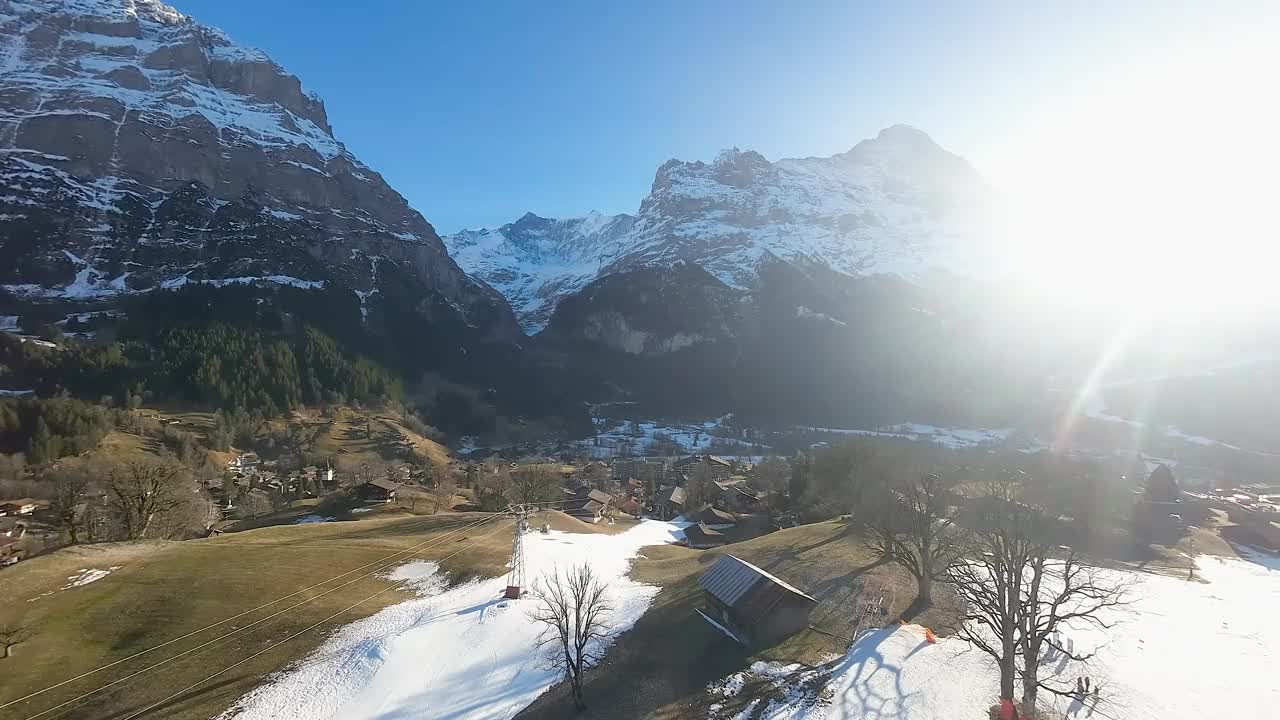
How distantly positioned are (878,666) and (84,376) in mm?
235785

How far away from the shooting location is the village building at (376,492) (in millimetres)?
99250

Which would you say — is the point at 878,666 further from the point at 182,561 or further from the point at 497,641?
the point at 182,561

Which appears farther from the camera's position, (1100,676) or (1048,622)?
(1100,676)

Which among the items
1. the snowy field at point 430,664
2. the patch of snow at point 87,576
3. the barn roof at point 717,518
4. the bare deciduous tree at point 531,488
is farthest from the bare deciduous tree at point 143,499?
the barn roof at point 717,518

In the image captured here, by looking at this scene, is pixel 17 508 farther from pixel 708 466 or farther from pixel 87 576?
pixel 708 466

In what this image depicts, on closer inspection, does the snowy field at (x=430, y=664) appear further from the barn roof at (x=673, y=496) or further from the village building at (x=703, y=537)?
the barn roof at (x=673, y=496)

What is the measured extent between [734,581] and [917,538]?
713 inches

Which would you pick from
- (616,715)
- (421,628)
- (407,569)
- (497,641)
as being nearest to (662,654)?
(616,715)

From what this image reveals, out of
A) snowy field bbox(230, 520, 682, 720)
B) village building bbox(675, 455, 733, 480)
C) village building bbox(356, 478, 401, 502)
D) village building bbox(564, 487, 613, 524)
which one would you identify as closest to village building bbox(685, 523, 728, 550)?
village building bbox(564, 487, 613, 524)

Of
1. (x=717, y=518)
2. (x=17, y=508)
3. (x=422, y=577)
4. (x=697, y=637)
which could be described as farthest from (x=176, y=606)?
(x=17, y=508)

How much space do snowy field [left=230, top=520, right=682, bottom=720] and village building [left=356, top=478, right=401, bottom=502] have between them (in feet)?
198

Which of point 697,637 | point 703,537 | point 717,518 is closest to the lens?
point 697,637

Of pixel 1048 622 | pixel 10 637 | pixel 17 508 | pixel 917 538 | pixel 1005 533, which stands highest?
pixel 1005 533

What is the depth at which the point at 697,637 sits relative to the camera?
120 ft
